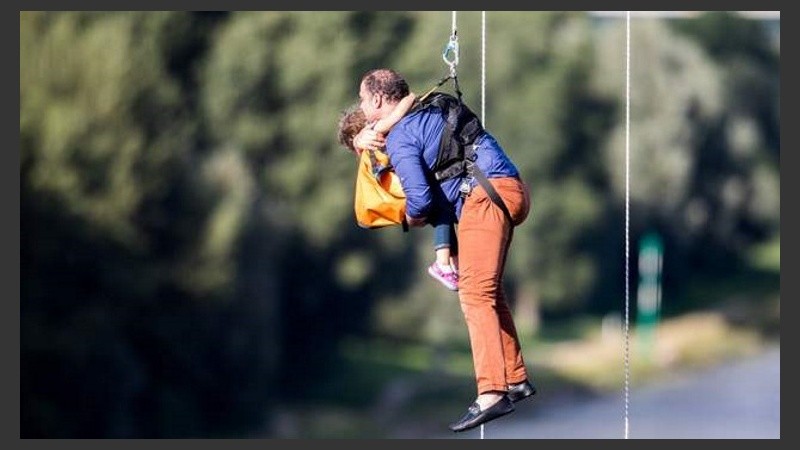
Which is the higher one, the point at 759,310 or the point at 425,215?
the point at 759,310

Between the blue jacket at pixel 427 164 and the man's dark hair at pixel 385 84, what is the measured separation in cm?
10

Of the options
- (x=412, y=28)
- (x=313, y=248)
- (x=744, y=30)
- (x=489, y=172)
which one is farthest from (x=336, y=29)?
(x=489, y=172)

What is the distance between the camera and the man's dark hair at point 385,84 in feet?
24.6

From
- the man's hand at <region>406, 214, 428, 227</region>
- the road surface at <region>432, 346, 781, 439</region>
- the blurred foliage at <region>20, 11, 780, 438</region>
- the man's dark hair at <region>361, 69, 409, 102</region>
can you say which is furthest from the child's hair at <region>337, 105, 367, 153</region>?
the road surface at <region>432, 346, 781, 439</region>

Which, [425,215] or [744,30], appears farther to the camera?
[744,30]

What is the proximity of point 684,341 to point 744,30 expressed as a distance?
3.01 meters

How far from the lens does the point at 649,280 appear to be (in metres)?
18.4

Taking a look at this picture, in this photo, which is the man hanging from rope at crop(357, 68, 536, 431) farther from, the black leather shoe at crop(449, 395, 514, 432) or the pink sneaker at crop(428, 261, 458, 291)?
the pink sneaker at crop(428, 261, 458, 291)

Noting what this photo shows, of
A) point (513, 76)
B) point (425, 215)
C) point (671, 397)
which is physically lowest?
point (425, 215)

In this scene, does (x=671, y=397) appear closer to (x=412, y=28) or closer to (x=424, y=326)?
(x=424, y=326)

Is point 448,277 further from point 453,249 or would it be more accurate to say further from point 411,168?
point 411,168

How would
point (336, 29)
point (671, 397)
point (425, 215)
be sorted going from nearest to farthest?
1. point (425, 215)
2. point (336, 29)
3. point (671, 397)

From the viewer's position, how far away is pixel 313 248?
18250 millimetres

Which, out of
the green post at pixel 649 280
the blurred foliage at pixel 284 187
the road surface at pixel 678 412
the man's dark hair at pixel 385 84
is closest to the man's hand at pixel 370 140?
the man's dark hair at pixel 385 84
